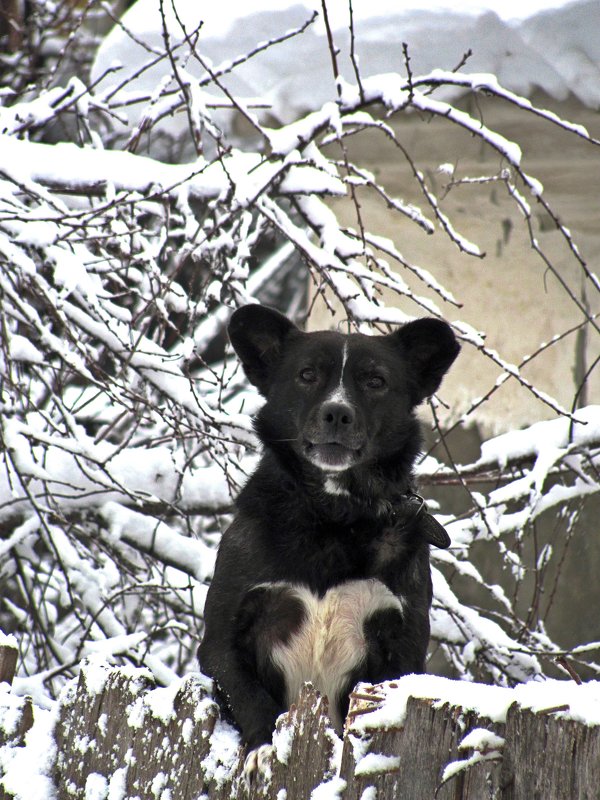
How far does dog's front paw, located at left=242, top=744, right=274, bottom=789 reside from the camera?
5.14 feet

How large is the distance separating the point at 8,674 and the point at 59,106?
8.18 feet

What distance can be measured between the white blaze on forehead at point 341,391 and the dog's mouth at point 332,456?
13 centimetres

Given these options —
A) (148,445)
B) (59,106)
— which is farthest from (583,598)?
(59,106)

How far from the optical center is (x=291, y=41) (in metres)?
5.14

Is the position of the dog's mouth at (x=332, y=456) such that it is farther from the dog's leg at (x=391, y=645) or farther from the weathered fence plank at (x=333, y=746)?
the weathered fence plank at (x=333, y=746)

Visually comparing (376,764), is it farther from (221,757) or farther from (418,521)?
(418,521)

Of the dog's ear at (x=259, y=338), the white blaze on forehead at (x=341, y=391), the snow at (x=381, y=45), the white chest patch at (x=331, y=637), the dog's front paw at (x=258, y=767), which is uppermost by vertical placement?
the snow at (x=381, y=45)

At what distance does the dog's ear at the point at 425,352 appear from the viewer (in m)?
3.04

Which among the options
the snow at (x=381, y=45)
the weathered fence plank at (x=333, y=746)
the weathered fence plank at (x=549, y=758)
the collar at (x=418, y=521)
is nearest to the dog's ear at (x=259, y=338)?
the collar at (x=418, y=521)

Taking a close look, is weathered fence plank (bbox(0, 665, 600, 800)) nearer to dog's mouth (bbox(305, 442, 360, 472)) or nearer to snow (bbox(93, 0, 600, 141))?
dog's mouth (bbox(305, 442, 360, 472))

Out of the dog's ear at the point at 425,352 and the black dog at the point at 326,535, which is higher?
the dog's ear at the point at 425,352

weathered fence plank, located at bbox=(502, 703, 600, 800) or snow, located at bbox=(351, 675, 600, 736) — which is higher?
snow, located at bbox=(351, 675, 600, 736)

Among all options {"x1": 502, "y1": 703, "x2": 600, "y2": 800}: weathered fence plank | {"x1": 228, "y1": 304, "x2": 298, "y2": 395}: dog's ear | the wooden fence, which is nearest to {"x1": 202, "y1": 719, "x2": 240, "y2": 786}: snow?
the wooden fence

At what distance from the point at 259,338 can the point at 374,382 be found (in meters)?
0.42
